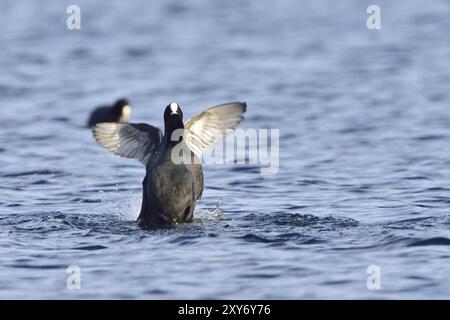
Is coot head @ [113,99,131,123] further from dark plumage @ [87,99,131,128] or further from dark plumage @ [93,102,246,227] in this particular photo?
dark plumage @ [93,102,246,227]

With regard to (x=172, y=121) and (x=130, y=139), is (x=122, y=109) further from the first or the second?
(x=172, y=121)

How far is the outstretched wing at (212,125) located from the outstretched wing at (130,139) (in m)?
0.33

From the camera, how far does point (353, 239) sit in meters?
9.38

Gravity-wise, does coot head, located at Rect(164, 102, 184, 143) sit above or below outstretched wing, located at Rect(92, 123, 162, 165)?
above

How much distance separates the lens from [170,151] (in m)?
10.1

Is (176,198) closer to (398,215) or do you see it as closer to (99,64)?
(398,215)

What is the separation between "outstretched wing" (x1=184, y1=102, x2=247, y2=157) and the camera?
10562 millimetres

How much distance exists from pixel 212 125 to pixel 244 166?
3.06 metres

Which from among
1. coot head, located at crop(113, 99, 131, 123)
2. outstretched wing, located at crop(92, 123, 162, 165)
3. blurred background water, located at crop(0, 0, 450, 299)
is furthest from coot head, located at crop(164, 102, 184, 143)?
coot head, located at crop(113, 99, 131, 123)

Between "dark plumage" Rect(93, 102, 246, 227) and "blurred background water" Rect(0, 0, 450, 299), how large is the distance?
239mm

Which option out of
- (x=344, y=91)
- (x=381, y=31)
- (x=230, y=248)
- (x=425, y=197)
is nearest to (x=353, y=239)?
(x=230, y=248)

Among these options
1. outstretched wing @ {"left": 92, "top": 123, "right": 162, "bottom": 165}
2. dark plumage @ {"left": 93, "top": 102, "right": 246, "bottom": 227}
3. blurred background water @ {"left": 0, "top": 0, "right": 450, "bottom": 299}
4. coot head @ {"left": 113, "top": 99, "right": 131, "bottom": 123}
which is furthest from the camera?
coot head @ {"left": 113, "top": 99, "right": 131, "bottom": 123}

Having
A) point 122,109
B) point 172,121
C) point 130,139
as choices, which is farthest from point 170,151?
point 122,109

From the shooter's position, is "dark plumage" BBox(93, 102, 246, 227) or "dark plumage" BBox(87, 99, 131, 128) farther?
"dark plumage" BBox(87, 99, 131, 128)
